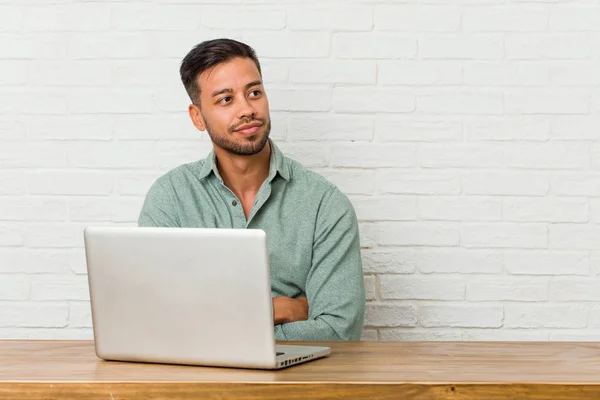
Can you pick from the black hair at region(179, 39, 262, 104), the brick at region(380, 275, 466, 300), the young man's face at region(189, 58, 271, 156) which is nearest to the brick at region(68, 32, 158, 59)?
the black hair at region(179, 39, 262, 104)

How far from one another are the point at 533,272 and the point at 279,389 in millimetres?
1579

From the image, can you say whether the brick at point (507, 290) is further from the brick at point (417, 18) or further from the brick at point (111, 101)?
the brick at point (111, 101)

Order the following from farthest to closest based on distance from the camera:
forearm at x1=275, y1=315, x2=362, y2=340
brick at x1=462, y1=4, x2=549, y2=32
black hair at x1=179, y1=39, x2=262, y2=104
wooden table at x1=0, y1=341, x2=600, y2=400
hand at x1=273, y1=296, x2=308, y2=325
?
brick at x1=462, y1=4, x2=549, y2=32 → black hair at x1=179, y1=39, x2=262, y2=104 → hand at x1=273, y1=296, x2=308, y2=325 → forearm at x1=275, y1=315, x2=362, y2=340 → wooden table at x1=0, y1=341, x2=600, y2=400

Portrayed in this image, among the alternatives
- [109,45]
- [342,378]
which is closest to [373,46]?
[109,45]

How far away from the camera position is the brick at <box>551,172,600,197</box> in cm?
270

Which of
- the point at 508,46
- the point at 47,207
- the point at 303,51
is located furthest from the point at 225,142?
the point at 508,46

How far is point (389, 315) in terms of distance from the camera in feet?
8.98

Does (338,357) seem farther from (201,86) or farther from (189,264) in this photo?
(201,86)

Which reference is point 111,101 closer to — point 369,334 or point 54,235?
point 54,235

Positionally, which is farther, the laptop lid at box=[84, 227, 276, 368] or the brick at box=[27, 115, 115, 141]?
the brick at box=[27, 115, 115, 141]

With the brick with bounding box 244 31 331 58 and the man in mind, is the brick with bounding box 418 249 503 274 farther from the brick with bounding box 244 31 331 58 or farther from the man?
the brick with bounding box 244 31 331 58

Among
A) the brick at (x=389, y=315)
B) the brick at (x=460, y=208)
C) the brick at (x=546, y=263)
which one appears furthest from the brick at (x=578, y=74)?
the brick at (x=389, y=315)

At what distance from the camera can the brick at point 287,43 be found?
2.70m

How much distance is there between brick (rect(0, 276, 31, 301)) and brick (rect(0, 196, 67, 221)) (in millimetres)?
191
